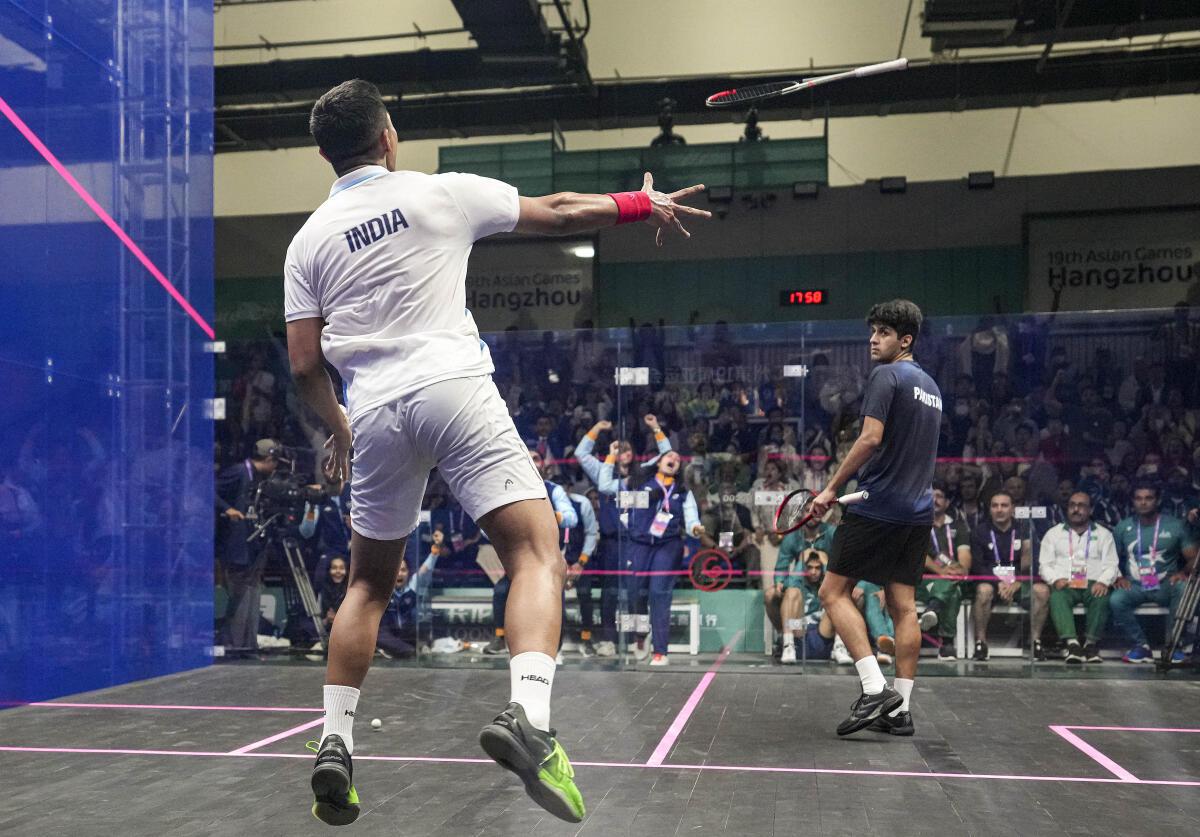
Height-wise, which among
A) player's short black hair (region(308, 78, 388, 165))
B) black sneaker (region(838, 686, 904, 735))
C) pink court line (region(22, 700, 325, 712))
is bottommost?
pink court line (region(22, 700, 325, 712))

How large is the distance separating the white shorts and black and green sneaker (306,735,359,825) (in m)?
0.51

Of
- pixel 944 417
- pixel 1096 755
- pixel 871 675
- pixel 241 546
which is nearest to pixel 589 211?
pixel 871 675

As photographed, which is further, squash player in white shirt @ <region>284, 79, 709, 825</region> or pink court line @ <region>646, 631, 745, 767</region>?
pink court line @ <region>646, 631, 745, 767</region>

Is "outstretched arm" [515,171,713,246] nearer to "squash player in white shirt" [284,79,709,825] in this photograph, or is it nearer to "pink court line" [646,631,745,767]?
"squash player in white shirt" [284,79,709,825]

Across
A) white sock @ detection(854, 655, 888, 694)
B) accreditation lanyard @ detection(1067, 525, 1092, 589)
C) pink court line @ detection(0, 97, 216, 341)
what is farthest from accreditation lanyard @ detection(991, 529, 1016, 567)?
pink court line @ detection(0, 97, 216, 341)

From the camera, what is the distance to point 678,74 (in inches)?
453

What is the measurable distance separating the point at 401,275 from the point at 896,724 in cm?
300

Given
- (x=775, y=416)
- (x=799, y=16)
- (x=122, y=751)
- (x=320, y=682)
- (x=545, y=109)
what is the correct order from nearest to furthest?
(x=122, y=751) → (x=320, y=682) → (x=775, y=416) → (x=799, y=16) → (x=545, y=109)

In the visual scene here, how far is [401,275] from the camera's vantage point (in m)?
2.31

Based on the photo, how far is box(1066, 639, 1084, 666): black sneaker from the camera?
681cm

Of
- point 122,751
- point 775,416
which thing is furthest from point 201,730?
point 775,416

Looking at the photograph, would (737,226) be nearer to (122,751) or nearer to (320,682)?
(320,682)

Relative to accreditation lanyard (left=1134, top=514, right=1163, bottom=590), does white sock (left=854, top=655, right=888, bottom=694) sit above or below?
below

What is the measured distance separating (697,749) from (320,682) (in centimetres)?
278
